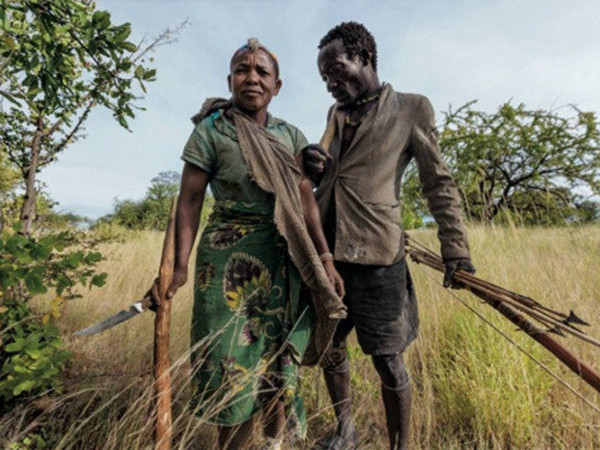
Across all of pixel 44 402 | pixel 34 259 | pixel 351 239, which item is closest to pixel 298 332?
pixel 351 239

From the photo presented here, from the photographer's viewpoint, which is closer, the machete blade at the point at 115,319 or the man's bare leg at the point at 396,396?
the machete blade at the point at 115,319

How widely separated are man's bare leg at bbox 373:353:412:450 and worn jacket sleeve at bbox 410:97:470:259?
0.62 metres

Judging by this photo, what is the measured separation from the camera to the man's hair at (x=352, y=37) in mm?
2141

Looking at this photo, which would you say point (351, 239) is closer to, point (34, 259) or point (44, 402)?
point (34, 259)

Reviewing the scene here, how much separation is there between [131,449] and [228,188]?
1.35 metres

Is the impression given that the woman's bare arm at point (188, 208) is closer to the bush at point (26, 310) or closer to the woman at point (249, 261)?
the woman at point (249, 261)

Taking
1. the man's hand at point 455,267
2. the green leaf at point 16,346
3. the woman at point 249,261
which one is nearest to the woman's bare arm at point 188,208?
the woman at point 249,261

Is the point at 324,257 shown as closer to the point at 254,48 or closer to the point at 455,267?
the point at 455,267

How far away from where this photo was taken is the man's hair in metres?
2.14

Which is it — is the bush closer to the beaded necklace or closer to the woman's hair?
the woman's hair

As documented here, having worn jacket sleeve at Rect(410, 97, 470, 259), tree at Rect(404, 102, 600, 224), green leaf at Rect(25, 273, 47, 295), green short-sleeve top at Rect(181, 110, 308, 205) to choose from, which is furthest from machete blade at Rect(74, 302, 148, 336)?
tree at Rect(404, 102, 600, 224)

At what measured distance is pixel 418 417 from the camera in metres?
2.55

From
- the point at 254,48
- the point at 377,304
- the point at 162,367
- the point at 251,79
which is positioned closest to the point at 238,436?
the point at 162,367

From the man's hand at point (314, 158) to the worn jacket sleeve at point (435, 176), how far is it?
0.52m
